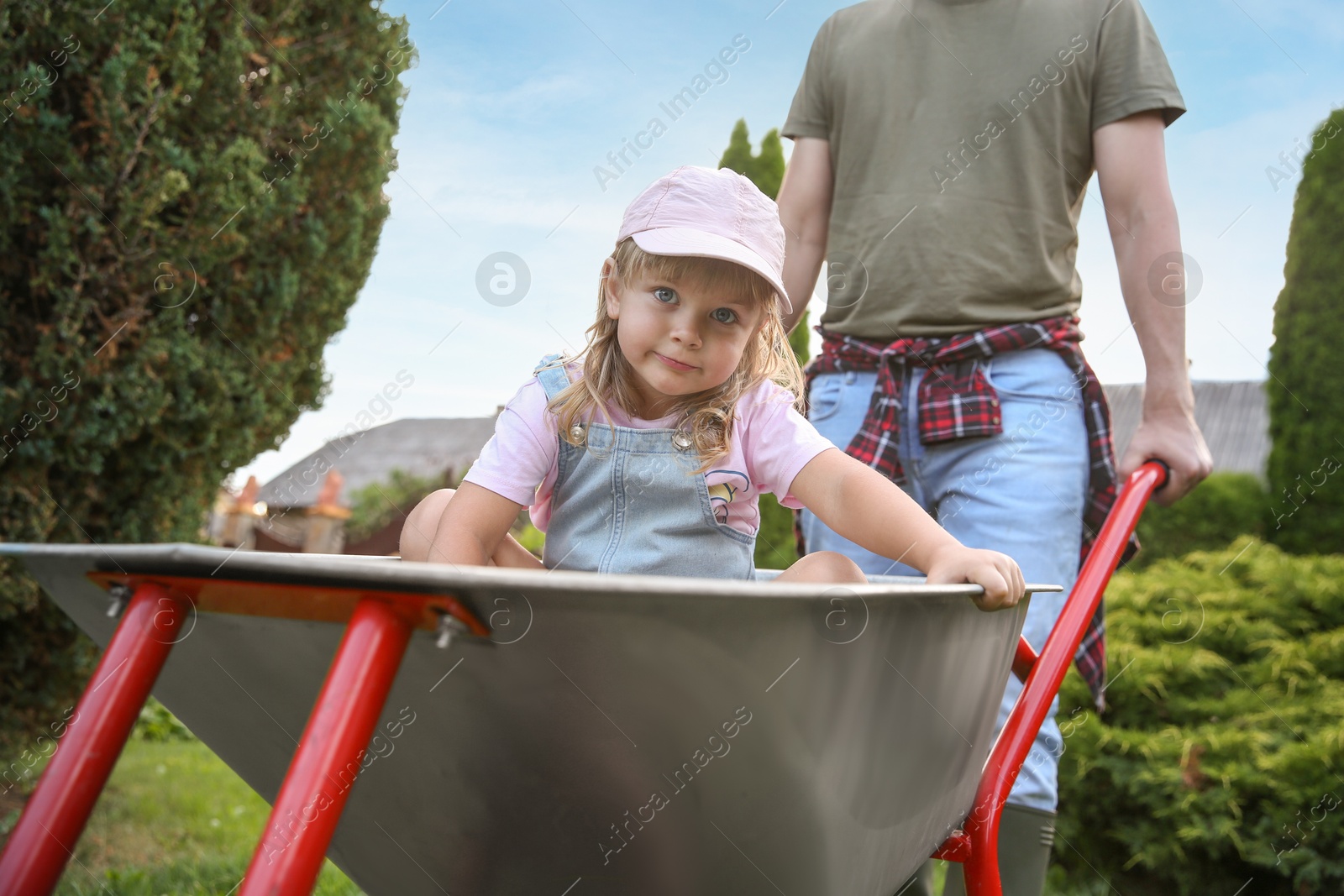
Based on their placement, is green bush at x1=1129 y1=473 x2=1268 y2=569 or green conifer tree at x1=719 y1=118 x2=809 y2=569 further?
green bush at x1=1129 y1=473 x2=1268 y2=569

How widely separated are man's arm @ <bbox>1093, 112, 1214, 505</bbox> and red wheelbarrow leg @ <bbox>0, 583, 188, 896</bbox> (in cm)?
147

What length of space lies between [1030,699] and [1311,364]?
657cm

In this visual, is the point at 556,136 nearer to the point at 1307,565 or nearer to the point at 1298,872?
the point at 1298,872

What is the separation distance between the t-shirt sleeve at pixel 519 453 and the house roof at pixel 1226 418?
10056 mm

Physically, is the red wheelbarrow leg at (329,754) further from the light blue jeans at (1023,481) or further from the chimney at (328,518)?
the chimney at (328,518)

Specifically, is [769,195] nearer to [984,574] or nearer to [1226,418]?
[984,574]

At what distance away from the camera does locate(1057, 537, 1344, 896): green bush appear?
280 centimetres

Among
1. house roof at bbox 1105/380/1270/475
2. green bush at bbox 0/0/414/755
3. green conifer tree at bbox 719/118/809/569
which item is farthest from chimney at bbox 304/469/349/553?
house roof at bbox 1105/380/1270/475

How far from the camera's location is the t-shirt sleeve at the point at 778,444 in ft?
4.52

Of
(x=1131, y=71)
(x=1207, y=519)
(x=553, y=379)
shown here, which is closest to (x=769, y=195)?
(x=1207, y=519)

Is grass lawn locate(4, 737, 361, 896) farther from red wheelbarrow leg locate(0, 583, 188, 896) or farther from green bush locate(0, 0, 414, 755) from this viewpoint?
red wheelbarrow leg locate(0, 583, 188, 896)

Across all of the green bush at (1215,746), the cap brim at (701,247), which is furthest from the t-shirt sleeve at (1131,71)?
the green bush at (1215,746)

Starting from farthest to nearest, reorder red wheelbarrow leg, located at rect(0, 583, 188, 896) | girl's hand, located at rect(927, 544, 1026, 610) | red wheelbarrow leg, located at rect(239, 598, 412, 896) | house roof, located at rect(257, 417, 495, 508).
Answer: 1. house roof, located at rect(257, 417, 495, 508)
2. girl's hand, located at rect(927, 544, 1026, 610)
3. red wheelbarrow leg, located at rect(0, 583, 188, 896)
4. red wheelbarrow leg, located at rect(239, 598, 412, 896)

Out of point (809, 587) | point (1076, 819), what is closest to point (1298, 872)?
point (1076, 819)
